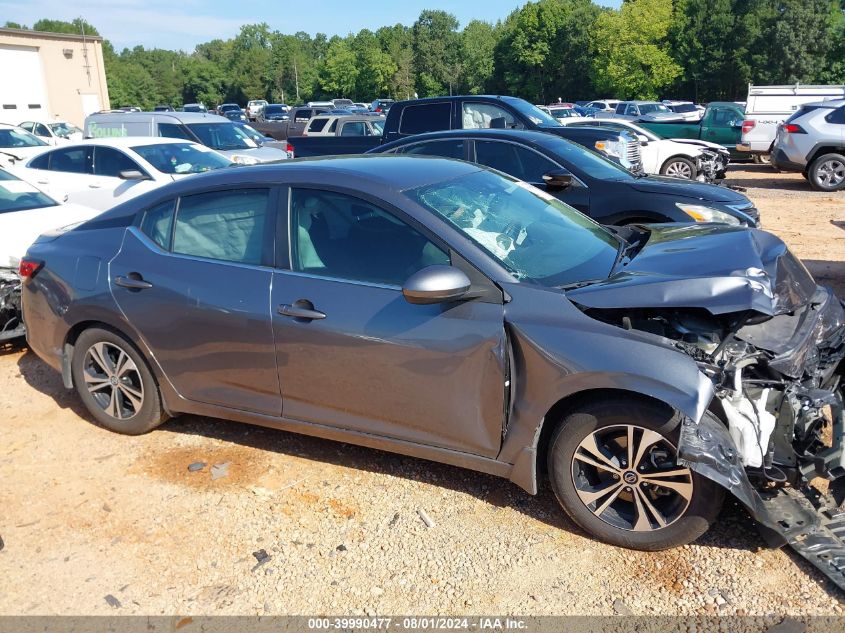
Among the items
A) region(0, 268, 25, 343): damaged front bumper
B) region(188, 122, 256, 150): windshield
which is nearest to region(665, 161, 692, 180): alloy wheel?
region(188, 122, 256, 150): windshield

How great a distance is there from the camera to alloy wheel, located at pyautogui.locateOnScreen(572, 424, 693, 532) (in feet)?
10.5

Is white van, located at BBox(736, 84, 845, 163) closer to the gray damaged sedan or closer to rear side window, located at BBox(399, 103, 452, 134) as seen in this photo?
rear side window, located at BBox(399, 103, 452, 134)

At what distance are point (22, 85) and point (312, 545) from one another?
48.7m

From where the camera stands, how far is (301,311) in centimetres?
379

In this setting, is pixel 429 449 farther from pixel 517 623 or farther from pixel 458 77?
pixel 458 77

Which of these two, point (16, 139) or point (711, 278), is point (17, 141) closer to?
point (16, 139)

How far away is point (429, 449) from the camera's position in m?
3.65

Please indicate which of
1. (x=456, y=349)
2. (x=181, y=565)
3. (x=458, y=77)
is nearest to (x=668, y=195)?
(x=456, y=349)

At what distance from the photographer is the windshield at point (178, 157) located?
10.7 metres

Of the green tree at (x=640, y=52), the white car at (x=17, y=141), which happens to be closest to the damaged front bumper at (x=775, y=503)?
the white car at (x=17, y=141)

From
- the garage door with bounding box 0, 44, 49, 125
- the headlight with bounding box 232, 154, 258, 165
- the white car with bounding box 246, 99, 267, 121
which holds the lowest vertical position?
the headlight with bounding box 232, 154, 258, 165

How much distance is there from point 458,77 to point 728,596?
91.0m

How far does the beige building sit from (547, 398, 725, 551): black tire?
1764 inches

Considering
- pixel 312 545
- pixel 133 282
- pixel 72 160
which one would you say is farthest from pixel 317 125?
pixel 312 545
